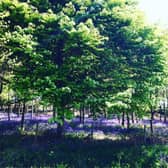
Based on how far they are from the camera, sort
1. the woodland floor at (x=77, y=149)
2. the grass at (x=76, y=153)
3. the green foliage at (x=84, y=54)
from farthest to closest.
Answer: the green foliage at (x=84, y=54)
the woodland floor at (x=77, y=149)
the grass at (x=76, y=153)

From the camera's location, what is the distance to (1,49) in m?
20.9

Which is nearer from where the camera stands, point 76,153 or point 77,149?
point 76,153

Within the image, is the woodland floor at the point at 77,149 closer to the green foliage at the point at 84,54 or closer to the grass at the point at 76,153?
the grass at the point at 76,153

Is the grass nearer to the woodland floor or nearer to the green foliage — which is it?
the woodland floor

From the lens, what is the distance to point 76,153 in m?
17.8

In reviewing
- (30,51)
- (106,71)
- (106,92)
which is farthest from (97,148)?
(30,51)

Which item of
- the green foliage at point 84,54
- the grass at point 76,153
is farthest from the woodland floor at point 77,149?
the green foliage at point 84,54

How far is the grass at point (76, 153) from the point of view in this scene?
16281 mm

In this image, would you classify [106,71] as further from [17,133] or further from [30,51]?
[17,133]

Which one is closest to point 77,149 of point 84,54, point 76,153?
point 76,153

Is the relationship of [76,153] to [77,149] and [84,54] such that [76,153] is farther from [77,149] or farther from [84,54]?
[84,54]

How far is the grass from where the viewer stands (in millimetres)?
16281

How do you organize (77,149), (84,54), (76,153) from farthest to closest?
(84,54) < (77,149) < (76,153)

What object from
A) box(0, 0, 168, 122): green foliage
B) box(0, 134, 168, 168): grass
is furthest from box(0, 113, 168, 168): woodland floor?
box(0, 0, 168, 122): green foliage
